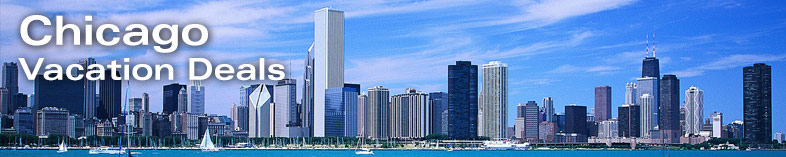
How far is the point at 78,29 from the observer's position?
25984 mm

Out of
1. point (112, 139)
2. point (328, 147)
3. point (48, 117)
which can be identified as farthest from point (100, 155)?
point (48, 117)

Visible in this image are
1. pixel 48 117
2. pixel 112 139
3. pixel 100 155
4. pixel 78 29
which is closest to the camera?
pixel 78 29

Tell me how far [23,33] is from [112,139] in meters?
140

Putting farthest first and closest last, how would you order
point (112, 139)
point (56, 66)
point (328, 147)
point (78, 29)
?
point (328, 147) → point (112, 139) → point (56, 66) → point (78, 29)

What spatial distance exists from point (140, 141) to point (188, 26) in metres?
141

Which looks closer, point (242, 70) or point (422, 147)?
point (242, 70)

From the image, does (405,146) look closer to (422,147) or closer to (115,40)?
(422,147)

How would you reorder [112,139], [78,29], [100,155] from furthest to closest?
[112,139] < [100,155] < [78,29]

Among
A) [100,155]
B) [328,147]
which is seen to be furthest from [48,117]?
[100,155]

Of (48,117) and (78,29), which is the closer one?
(78,29)

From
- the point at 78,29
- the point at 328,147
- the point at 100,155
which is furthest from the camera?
the point at 328,147

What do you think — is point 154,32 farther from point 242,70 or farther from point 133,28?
point 242,70

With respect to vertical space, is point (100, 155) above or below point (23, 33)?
below

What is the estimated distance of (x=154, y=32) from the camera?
26.2m
